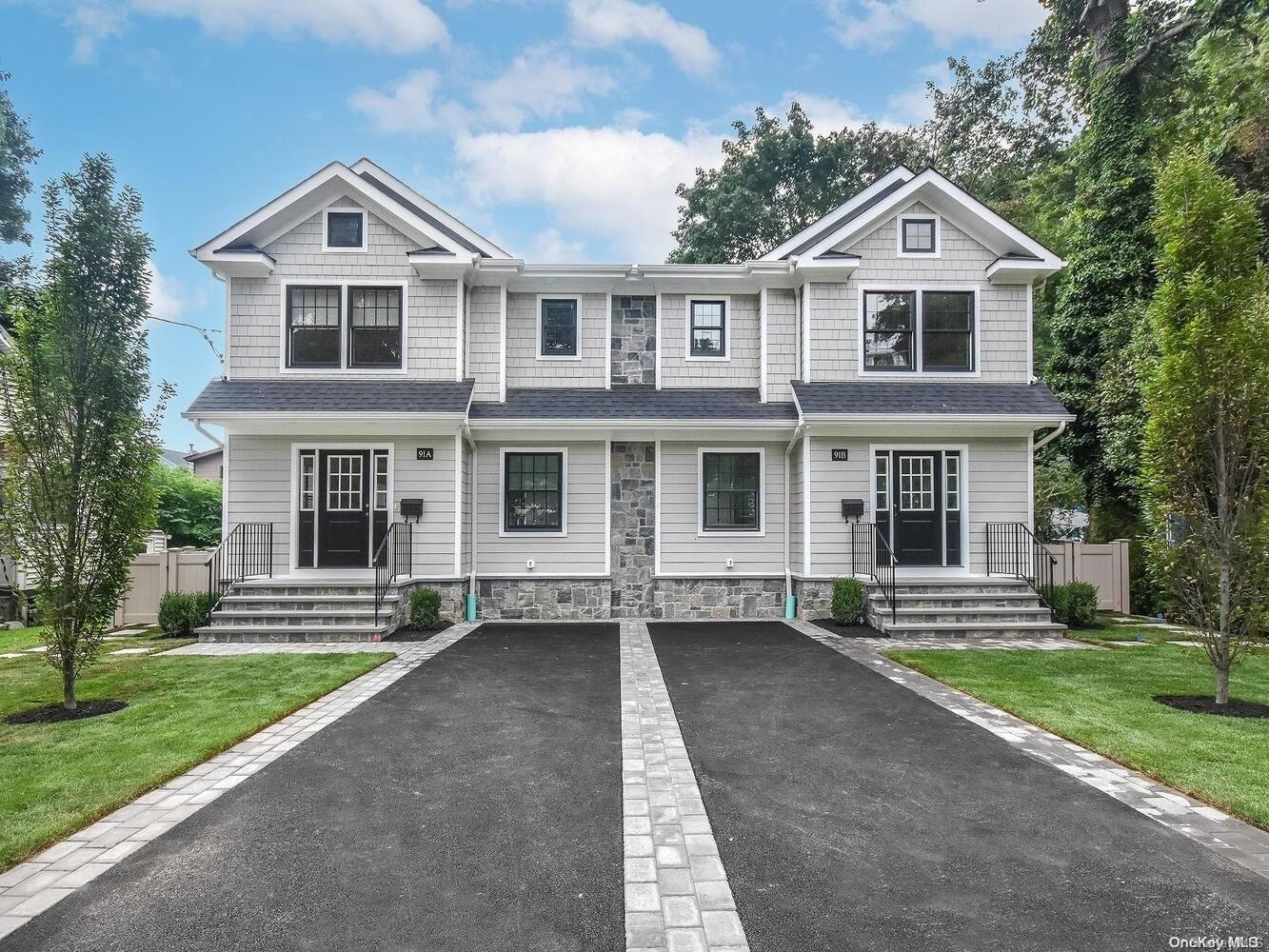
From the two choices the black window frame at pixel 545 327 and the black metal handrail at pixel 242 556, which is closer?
the black metal handrail at pixel 242 556

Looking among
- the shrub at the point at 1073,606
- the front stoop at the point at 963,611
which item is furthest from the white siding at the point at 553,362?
the shrub at the point at 1073,606

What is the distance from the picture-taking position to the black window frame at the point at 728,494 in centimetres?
1219

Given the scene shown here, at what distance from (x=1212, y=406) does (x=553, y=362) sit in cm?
949

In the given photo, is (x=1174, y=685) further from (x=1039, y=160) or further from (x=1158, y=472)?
(x=1039, y=160)

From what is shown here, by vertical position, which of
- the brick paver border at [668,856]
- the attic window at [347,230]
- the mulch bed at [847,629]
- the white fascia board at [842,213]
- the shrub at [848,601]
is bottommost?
the mulch bed at [847,629]

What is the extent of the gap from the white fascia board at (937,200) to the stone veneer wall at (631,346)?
10.4 ft

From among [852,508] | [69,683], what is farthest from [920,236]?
[69,683]

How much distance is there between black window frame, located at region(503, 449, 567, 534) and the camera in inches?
474

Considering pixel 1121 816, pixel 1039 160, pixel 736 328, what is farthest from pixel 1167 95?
pixel 1121 816

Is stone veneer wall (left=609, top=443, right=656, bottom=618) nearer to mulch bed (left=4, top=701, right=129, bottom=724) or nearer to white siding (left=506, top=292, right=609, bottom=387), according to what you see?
white siding (left=506, top=292, right=609, bottom=387)

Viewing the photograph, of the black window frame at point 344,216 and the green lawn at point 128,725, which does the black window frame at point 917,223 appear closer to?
the black window frame at point 344,216

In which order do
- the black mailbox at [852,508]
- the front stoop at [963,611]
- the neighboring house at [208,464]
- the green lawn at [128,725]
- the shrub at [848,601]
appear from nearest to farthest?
the green lawn at [128,725] < the front stoop at [963,611] < the shrub at [848,601] < the black mailbox at [852,508] < the neighboring house at [208,464]

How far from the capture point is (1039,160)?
74.2 ft

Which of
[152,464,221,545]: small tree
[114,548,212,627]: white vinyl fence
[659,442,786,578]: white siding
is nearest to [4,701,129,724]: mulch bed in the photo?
[114,548,212,627]: white vinyl fence
